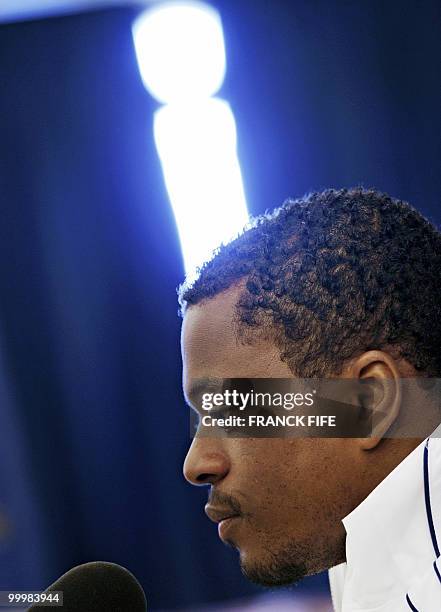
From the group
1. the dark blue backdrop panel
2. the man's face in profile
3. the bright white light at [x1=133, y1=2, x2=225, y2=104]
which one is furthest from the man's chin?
the bright white light at [x1=133, y1=2, x2=225, y2=104]

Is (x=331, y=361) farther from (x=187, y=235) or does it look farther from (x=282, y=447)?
(x=187, y=235)

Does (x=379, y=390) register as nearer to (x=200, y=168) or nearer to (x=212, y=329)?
(x=212, y=329)

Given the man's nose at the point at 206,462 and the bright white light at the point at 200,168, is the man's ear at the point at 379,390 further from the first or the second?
the bright white light at the point at 200,168

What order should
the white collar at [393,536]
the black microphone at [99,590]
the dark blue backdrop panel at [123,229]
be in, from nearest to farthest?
the white collar at [393,536] < the black microphone at [99,590] < the dark blue backdrop panel at [123,229]

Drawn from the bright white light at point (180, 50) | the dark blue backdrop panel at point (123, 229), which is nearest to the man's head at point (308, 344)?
the dark blue backdrop panel at point (123, 229)

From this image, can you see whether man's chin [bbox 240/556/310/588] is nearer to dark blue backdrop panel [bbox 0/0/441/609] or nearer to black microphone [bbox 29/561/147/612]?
black microphone [bbox 29/561/147/612]

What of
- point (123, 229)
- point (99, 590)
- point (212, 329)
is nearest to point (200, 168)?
point (123, 229)

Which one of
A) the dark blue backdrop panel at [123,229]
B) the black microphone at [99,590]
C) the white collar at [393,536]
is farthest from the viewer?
the dark blue backdrop panel at [123,229]

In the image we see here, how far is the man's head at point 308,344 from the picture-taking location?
646mm

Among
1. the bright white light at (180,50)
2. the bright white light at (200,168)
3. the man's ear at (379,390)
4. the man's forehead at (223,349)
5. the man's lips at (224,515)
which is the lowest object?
the man's lips at (224,515)

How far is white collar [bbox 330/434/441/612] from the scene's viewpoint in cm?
55

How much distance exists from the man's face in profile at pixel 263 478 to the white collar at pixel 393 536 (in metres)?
0.06

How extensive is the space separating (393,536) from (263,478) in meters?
0.15

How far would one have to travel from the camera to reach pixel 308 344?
2.15 ft
